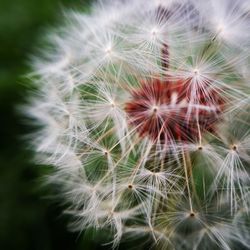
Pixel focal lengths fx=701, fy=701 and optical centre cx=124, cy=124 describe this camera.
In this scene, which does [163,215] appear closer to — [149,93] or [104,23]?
[149,93]

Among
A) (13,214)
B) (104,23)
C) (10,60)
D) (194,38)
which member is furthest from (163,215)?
(10,60)

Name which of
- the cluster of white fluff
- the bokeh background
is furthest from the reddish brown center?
the bokeh background

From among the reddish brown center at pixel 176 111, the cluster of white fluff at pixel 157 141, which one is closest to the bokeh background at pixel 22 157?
the cluster of white fluff at pixel 157 141

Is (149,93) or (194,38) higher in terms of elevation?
(194,38)

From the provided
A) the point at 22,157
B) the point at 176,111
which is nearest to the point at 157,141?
the point at 176,111

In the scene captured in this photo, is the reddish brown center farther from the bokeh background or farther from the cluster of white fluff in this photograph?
the bokeh background

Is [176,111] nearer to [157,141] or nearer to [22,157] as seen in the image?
[157,141]
